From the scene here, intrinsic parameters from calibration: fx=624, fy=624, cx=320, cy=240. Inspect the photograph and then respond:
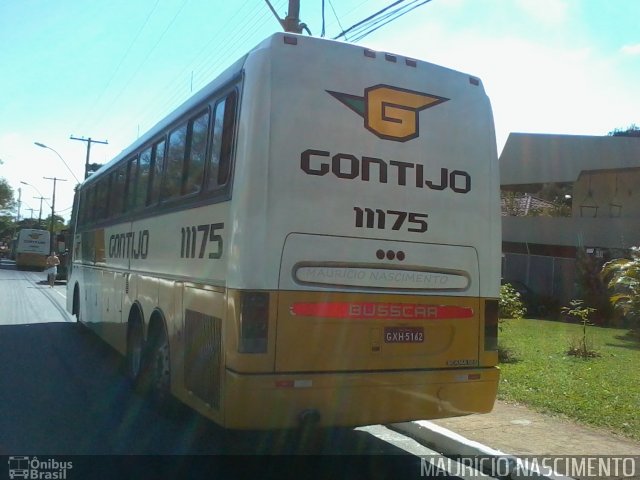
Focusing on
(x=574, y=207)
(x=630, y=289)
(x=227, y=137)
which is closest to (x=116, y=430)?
(x=227, y=137)

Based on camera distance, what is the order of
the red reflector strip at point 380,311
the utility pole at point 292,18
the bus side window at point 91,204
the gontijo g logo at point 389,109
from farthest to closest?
the utility pole at point 292,18, the bus side window at point 91,204, the gontijo g logo at point 389,109, the red reflector strip at point 380,311

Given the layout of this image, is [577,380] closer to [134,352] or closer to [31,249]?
[134,352]

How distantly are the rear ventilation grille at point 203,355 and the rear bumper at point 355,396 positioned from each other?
295 mm

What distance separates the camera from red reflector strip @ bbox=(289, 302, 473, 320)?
4.94 metres

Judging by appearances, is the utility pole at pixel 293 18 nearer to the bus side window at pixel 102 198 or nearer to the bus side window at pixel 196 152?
the bus side window at pixel 102 198

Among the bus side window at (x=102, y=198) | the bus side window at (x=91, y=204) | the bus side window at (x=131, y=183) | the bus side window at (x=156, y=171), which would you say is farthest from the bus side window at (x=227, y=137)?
the bus side window at (x=91, y=204)

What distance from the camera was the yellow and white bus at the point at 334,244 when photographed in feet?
15.8

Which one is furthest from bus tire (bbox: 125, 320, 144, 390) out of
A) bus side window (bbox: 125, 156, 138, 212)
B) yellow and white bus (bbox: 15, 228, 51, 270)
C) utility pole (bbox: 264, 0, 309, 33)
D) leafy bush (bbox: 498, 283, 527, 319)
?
yellow and white bus (bbox: 15, 228, 51, 270)

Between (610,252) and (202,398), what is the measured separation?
63.2 feet

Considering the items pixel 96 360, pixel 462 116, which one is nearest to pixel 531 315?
pixel 96 360

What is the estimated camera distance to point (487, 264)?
576 centimetres

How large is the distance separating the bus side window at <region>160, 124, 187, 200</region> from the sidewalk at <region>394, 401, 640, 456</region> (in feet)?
11.8

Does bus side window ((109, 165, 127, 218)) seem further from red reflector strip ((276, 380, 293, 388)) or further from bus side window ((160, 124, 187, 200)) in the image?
red reflector strip ((276, 380, 293, 388))

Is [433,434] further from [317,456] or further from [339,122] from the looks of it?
[339,122]
